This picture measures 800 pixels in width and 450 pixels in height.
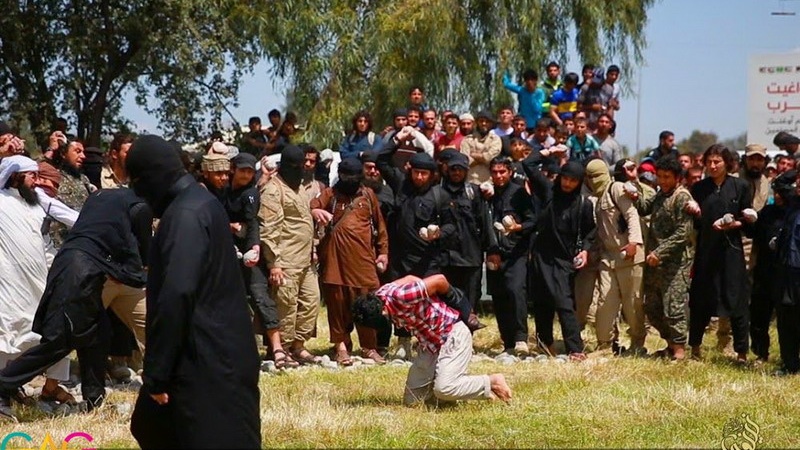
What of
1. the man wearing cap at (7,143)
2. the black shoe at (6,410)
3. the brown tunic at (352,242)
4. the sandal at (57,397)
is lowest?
the sandal at (57,397)

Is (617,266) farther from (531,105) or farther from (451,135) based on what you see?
(531,105)

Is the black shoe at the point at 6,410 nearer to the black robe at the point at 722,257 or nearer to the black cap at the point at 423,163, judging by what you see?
the black cap at the point at 423,163

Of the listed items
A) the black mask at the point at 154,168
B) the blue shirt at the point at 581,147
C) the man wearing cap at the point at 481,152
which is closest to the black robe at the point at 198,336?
the black mask at the point at 154,168

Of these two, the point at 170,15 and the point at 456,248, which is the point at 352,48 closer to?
the point at 170,15

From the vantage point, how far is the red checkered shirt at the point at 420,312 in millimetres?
8133

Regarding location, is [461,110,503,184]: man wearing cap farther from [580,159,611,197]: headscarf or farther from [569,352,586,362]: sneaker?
[569,352,586,362]: sneaker

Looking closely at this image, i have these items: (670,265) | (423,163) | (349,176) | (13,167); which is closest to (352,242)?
(349,176)

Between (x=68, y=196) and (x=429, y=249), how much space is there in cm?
351

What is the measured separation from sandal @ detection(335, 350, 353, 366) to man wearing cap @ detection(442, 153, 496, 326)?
133cm

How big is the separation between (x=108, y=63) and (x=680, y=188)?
9645mm

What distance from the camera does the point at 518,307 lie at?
1148 centimetres

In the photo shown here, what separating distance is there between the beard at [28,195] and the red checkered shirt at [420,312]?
9.24ft

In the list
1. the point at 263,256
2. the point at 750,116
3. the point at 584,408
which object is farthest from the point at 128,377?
the point at 750,116

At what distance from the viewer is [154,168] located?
523 cm
